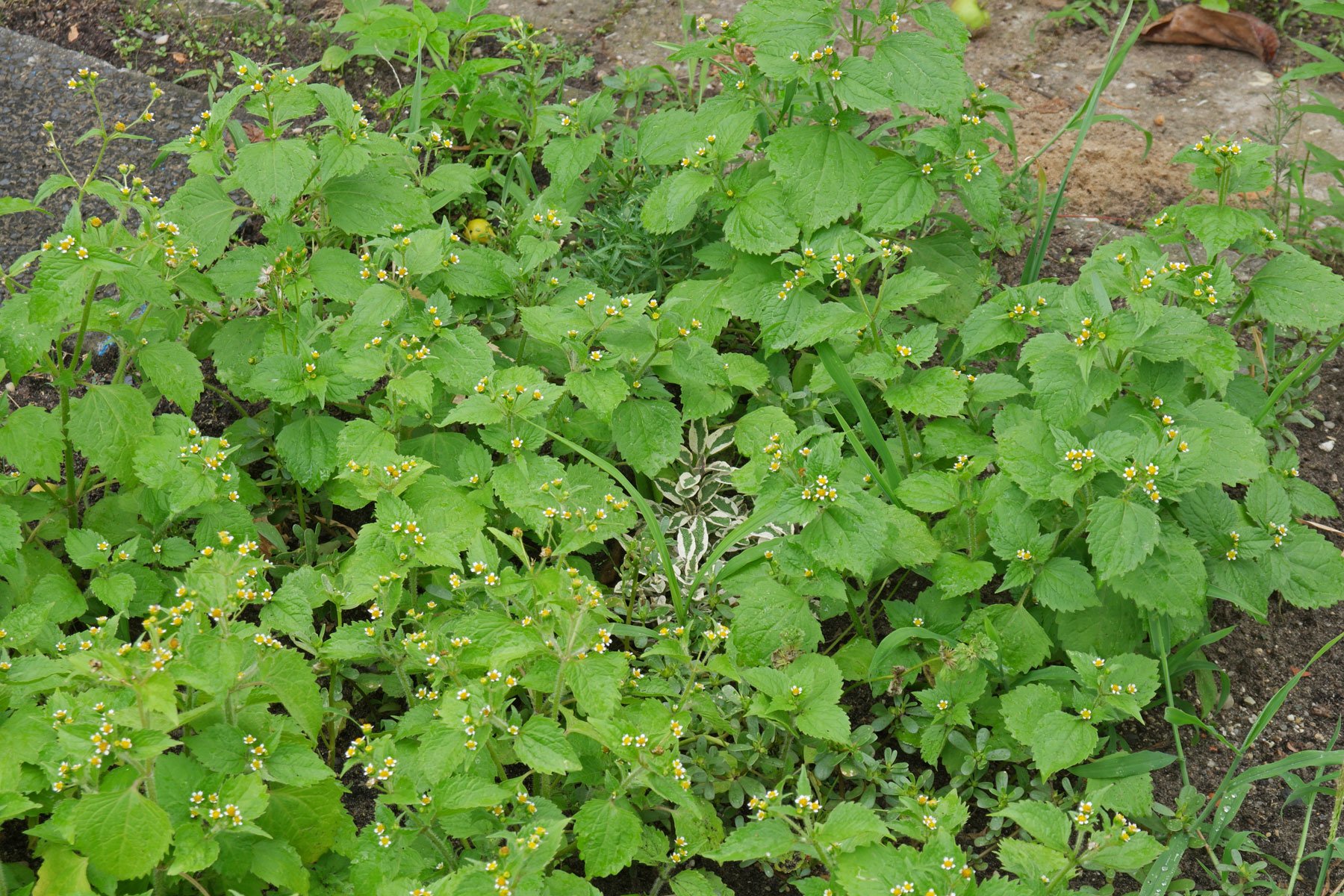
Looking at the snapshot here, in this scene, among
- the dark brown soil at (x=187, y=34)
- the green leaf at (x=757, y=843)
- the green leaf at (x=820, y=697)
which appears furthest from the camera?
the dark brown soil at (x=187, y=34)

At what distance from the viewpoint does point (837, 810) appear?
237 cm

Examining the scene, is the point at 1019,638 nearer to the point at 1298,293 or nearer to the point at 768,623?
the point at 768,623

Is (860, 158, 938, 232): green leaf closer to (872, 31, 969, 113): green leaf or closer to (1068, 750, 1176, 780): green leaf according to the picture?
(872, 31, 969, 113): green leaf

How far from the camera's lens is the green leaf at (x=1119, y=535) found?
2643mm

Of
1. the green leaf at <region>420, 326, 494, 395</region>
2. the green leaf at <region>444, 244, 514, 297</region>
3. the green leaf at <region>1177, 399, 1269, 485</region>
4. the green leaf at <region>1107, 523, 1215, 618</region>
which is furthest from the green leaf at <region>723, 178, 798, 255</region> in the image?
the green leaf at <region>1107, 523, 1215, 618</region>

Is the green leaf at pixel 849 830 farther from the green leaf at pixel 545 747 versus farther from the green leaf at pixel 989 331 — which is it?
the green leaf at pixel 989 331

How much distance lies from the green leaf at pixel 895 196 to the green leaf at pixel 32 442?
2370 mm

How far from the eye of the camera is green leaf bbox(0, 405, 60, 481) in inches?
117

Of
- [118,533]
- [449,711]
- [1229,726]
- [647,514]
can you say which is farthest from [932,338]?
[118,533]

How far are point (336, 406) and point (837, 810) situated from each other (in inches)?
84.6

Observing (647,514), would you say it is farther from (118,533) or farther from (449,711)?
(118,533)

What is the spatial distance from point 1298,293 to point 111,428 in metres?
3.24

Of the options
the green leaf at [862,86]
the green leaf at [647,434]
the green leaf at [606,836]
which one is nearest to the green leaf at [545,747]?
the green leaf at [606,836]

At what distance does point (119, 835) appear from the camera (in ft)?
7.23
